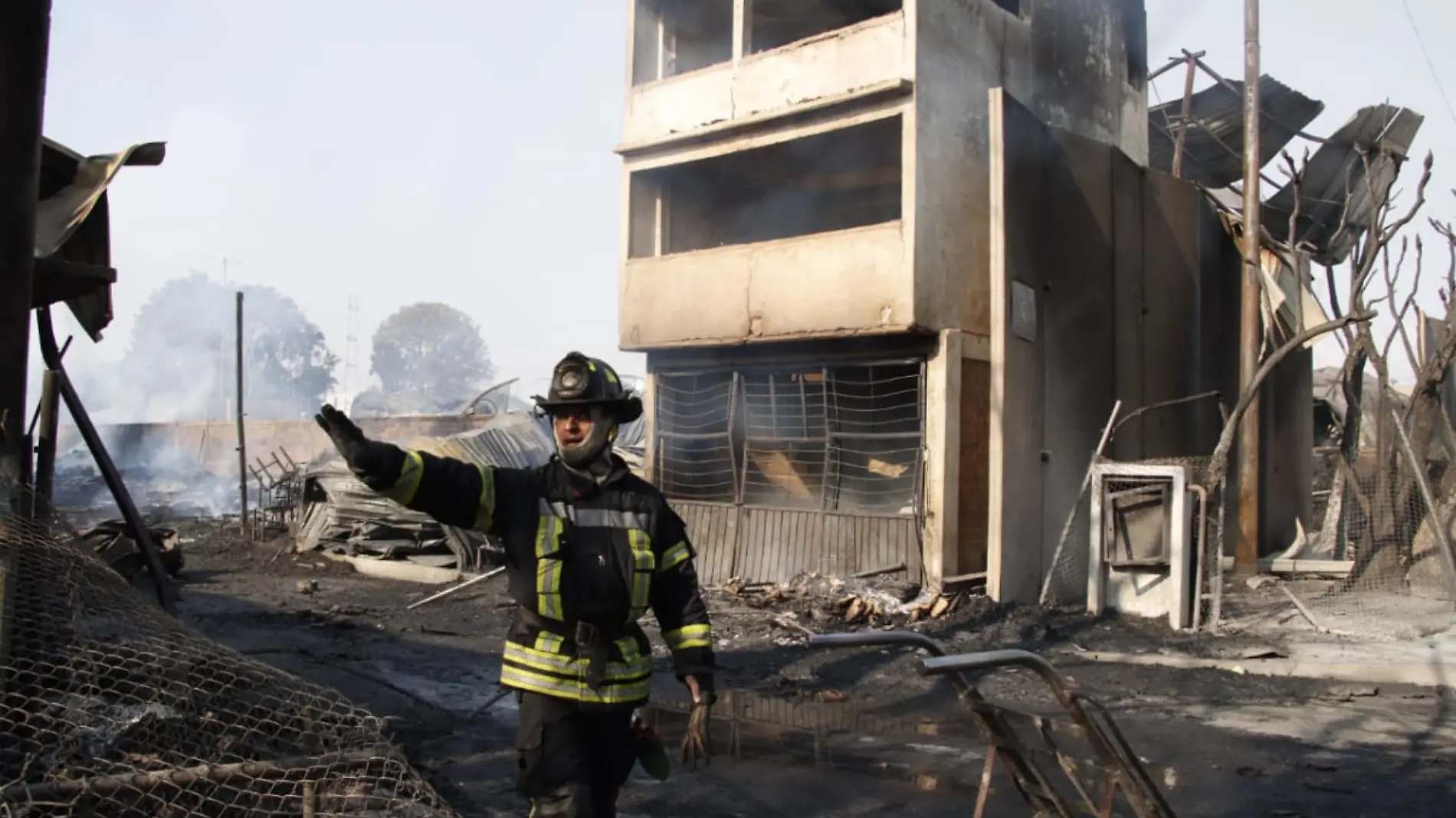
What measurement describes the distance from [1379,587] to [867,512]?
531 cm

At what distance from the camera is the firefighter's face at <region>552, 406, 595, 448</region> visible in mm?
3418

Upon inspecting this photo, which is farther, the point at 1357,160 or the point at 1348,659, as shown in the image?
the point at 1357,160

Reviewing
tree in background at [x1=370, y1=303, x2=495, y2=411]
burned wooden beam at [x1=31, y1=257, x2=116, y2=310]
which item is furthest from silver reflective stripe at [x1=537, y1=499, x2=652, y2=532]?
tree in background at [x1=370, y1=303, x2=495, y2=411]

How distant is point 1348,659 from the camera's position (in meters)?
8.30

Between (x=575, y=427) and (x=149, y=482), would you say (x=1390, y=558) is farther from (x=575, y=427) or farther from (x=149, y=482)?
(x=149, y=482)

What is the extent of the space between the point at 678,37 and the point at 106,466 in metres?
11.2

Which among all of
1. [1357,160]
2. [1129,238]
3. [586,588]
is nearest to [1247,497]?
[1129,238]

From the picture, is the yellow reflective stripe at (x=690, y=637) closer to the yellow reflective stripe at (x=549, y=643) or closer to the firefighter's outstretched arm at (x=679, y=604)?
the firefighter's outstretched arm at (x=679, y=604)

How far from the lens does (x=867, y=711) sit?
7.59m

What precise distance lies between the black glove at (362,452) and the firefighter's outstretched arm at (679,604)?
853mm

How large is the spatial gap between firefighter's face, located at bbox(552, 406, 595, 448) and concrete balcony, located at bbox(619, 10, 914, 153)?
9.12m

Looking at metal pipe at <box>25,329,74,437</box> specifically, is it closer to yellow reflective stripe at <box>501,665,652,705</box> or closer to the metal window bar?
yellow reflective stripe at <box>501,665,652,705</box>

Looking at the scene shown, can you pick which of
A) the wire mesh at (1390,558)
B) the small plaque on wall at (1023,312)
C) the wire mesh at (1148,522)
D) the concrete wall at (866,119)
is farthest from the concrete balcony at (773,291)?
the wire mesh at (1390,558)

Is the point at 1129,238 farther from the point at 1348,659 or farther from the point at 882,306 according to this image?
the point at 1348,659
